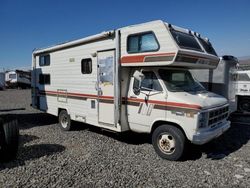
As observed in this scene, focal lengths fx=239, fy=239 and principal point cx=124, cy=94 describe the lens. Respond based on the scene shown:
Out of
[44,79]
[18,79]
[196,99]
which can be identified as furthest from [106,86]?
[18,79]

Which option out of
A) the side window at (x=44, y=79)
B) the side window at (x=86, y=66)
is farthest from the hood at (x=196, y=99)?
the side window at (x=44, y=79)

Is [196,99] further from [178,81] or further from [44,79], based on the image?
[44,79]

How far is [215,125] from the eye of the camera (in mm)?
5531

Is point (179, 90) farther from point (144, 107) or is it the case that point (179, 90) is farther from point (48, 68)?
point (48, 68)

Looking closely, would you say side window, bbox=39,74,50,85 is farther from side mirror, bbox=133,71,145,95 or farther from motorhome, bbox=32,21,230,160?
side mirror, bbox=133,71,145,95

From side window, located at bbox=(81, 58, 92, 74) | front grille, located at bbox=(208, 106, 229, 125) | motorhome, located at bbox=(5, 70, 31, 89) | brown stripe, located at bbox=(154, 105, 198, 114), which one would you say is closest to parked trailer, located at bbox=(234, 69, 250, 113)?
front grille, located at bbox=(208, 106, 229, 125)

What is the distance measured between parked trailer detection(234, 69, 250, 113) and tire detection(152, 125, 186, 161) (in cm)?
749

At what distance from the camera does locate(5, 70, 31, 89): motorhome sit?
111ft

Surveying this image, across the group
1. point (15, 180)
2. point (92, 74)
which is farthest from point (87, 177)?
point (92, 74)

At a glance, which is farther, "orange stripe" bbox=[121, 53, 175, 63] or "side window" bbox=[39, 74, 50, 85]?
"side window" bbox=[39, 74, 50, 85]

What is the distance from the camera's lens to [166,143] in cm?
543

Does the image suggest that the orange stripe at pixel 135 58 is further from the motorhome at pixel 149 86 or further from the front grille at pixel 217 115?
the front grille at pixel 217 115

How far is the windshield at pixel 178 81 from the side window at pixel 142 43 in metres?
0.63

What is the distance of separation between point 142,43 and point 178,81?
1291 mm
